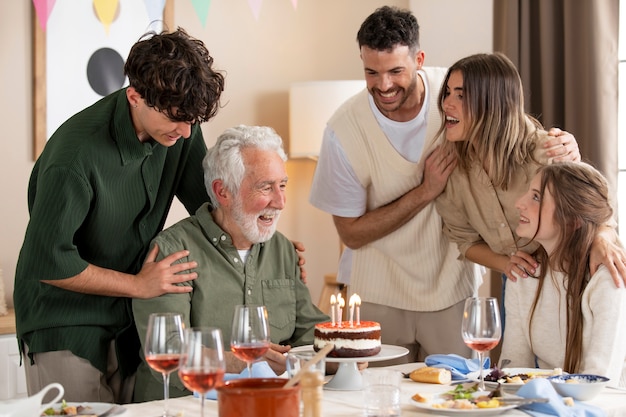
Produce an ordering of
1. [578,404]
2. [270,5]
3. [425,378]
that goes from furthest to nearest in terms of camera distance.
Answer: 1. [270,5]
2. [425,378]
3. [578,404]

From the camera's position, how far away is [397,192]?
3059 mm

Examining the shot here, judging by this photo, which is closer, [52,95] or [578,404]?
[578,404]

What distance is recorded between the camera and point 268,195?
262cm

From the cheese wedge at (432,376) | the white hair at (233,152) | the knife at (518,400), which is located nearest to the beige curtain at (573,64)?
the white hair at (233,152)

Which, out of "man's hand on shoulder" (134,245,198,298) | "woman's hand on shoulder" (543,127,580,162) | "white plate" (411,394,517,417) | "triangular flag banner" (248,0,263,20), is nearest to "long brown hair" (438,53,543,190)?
"woman's hand on shoulder" (543,127,580,162)

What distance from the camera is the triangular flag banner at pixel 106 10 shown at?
4191mm

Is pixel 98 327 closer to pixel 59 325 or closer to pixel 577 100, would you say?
pixel 59 325

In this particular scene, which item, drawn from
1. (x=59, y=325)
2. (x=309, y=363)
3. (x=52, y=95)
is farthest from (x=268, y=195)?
(x=52, y=95)

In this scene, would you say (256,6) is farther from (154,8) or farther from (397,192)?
(397,192)

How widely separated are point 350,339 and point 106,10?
2592mm

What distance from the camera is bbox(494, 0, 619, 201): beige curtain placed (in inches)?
152

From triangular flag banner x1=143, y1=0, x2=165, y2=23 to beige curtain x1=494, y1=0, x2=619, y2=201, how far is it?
1687 millimetres

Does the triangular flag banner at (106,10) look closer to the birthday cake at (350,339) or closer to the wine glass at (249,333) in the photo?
the birthday cake at (350,339)

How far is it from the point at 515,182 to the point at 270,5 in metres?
2.43
